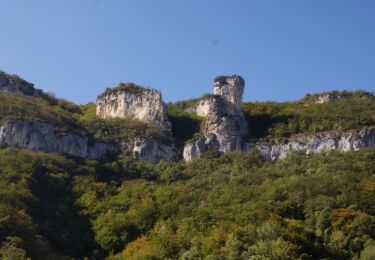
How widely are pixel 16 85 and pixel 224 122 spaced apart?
2867cm

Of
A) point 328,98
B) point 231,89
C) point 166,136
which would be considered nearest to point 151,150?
point 166,136

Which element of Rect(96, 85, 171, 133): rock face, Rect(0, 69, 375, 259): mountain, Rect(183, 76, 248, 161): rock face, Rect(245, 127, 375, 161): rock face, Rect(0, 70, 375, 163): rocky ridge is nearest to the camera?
Rect(0, 69, 375, 259): mountain

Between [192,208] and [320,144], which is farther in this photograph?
[320,144]

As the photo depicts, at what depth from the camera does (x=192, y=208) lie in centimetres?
7088

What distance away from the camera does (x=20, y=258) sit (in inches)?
2213

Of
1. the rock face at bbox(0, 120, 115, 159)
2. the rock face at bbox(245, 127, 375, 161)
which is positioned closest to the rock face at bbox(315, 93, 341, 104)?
the rock face at bbox(245, 127, 375, 161)

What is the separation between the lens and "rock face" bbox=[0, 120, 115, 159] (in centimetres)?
8706

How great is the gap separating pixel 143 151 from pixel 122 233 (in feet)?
81.3

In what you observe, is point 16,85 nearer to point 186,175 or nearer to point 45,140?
point 45,140

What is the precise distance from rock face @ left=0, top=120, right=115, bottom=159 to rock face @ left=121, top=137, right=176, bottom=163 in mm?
3366

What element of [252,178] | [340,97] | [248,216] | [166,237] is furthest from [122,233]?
[340,97]

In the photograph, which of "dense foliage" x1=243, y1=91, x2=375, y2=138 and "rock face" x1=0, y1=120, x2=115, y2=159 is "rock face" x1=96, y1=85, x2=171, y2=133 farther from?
"dense foliage" x1=243, y1=91, x2=375, y2=138

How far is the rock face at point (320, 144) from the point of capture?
86.6 metres

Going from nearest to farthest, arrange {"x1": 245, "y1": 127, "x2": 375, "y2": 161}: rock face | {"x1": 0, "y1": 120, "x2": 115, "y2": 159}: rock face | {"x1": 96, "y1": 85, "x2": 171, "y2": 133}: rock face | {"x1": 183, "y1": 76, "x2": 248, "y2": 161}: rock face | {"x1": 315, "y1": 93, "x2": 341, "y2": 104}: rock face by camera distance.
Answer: {"x1": 245, "y1": 127, "x2": 375, "y2": 161}: rock face
{"x1": 0, "y1": 120, "x2": 115, "y2": 159}: rock face
{"x1": 183, "y1": 76, "x2": 248, "y2": 161}: rock face
{"x1": 96, "y1": 85, "x2": 171, "y2": 133}: rock face
{"x1": 315, "y1": 93, "x2": 341, "y2": 104}: rock face
